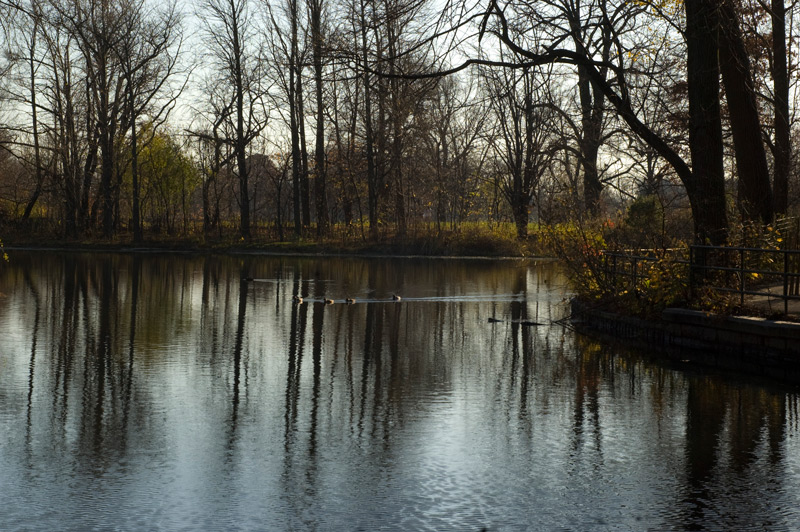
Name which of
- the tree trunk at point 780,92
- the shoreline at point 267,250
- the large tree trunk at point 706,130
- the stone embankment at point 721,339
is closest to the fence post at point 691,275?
the stone embankment at point 721,339

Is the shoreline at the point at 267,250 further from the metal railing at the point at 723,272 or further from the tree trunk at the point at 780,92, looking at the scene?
the metal railing at the point at 723,272

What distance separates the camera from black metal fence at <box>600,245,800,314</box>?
619 inches

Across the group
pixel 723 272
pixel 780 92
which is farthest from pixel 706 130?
pixel 780 92

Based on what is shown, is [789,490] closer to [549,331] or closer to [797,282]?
[797,282]

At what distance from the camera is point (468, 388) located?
11648 mm

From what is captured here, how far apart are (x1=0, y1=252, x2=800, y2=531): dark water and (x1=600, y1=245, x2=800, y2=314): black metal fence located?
179 cm

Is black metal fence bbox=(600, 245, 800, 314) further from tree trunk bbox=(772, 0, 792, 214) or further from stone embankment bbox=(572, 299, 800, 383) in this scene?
tree trunk bbox=(772, 0, 792, 214)

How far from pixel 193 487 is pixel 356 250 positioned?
38.9m

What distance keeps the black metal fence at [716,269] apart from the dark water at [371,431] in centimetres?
179

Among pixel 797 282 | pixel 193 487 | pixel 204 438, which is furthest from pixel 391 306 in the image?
pixel 193 487

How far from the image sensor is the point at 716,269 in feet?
52.7

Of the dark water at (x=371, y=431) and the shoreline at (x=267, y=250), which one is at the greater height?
the shoreline at (x=267, y=250)

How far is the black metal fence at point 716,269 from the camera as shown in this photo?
15.7 metres

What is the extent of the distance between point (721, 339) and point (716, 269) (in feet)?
5.52
